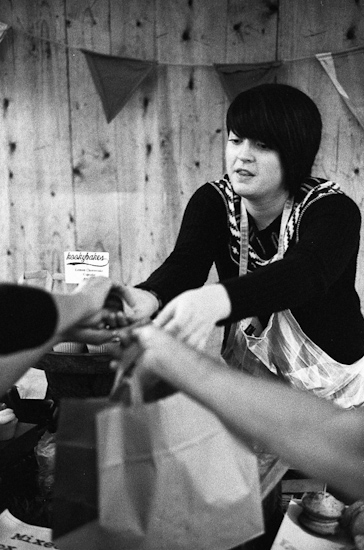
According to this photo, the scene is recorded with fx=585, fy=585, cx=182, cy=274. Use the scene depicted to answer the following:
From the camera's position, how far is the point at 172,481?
71 centimetres

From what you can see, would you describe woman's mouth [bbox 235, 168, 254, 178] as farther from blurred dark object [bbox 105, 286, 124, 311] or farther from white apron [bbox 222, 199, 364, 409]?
blurred dark object [bbox 105, 286, 124, 311]

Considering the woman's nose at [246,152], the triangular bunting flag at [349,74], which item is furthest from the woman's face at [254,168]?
the triangular bunting flag at [349,74]

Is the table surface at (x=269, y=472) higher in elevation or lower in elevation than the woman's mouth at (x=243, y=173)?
lower

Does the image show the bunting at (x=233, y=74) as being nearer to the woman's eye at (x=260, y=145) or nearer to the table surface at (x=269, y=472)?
the woman's eye at (x=260, y=145)

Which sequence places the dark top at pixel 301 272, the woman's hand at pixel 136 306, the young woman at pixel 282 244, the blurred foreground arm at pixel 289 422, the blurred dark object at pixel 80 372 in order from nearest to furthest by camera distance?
1. the blurred foreground arm at pixel 289 422
2. the woman's hand at pixel 136 306
3. the dark top at pixel 301 272
4. the young woman at pixel 282 244
5. the blurred dark object at pixel 80 372

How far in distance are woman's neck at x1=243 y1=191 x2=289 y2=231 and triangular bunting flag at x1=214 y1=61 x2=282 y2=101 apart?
115cm

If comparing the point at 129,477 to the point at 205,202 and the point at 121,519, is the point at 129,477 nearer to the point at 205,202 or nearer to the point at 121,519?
the point at 121,519

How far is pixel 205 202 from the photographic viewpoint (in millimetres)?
1478

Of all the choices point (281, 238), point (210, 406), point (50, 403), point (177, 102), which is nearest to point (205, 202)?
point (281, 238)

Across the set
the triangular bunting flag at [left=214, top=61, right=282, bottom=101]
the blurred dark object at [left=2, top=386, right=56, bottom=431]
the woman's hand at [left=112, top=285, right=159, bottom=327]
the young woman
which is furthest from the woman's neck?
the triangular bunting flag at [left=214, top=61, right=282, bottom=101]

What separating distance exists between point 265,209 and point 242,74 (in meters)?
1.21

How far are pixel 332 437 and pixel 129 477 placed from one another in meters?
0.25

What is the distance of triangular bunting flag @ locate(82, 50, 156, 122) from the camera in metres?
2.48

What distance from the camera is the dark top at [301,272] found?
1.09 m
